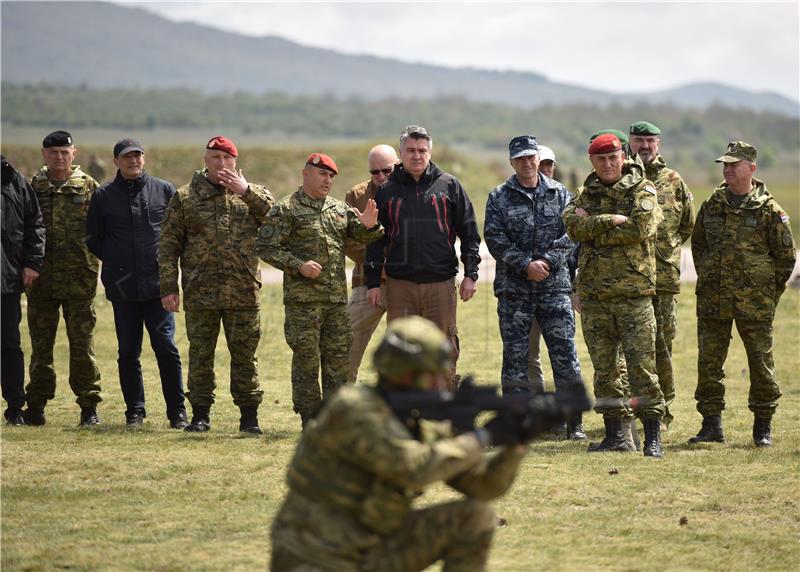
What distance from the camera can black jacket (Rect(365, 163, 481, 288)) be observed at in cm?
1031

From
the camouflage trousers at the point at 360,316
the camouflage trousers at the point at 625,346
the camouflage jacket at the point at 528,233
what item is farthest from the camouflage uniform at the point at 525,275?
the camouflage trousers at the point at 360,316

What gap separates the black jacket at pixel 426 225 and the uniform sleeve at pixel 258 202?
0.89 meters

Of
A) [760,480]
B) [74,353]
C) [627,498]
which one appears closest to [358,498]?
[627,498]

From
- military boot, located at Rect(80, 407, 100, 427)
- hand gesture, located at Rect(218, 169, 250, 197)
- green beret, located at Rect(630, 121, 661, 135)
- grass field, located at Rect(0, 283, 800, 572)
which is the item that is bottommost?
grass field, located at Rect(0, 283, 800, 572)

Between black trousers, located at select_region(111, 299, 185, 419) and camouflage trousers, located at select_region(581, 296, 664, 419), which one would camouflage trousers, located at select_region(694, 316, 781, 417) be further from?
black trousers, located at select_region(111, 299, 185, 419)

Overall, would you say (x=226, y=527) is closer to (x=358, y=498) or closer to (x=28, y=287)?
(x=358, y=498)

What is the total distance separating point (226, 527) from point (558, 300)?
12.4 feet

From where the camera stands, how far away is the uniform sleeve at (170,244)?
10281 millimetres

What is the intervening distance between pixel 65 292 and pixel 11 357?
28.2 inches

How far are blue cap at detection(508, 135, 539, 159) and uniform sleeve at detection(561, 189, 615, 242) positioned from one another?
720mm

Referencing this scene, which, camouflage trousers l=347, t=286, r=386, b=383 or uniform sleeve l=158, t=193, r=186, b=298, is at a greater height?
uniform sleeve l=158, t=193, r=186, b=298

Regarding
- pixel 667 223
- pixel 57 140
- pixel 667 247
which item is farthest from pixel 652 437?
pixel 57 140

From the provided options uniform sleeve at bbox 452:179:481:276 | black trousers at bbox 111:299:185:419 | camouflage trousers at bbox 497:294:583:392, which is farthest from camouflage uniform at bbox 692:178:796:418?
black trousers at bbox 111:299:185:419

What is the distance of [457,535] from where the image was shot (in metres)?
5.69
